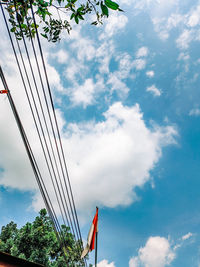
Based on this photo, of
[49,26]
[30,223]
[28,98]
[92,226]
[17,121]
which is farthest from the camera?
[30,223]

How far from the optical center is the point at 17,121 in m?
3.10

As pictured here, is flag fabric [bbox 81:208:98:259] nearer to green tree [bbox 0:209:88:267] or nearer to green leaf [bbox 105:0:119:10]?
green leaf [bbox 105:0:119:10]

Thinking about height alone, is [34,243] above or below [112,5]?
below

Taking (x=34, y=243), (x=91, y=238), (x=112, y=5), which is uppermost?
(x=112, y=5)

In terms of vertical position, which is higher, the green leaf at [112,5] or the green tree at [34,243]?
the green leaf at [112,5]

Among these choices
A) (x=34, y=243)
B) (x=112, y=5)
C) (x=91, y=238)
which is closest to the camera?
(x=112, y=5)

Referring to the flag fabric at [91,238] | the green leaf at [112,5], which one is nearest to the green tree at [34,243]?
the flag fabric at [91,238]

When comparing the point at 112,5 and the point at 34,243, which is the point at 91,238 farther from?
the point at 34,243

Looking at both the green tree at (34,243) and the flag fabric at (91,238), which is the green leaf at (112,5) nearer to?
the flag fabric at (91,238)

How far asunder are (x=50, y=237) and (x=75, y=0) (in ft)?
68.9

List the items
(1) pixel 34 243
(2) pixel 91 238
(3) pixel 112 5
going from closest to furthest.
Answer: (3) pixel 112 5, (2) pixel 91 238, (1) pixel 34 243

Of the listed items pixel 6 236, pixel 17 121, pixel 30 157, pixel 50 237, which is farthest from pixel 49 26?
pixel 6 236

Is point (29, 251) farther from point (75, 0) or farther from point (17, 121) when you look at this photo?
point (75, 0)

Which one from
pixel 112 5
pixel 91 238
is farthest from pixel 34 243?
pixel 112 5
